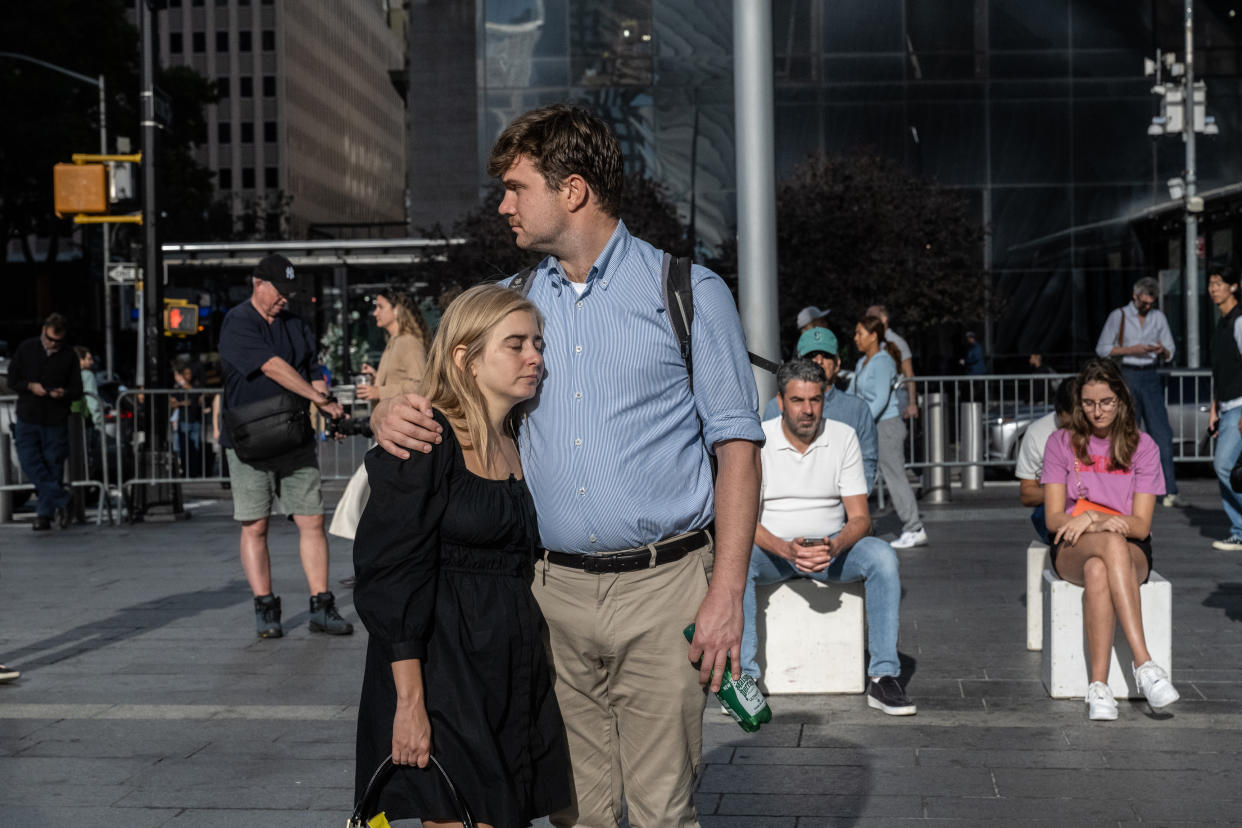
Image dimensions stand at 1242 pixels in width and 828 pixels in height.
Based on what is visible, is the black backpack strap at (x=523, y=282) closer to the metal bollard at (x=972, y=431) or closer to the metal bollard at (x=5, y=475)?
the metal bollard at (x=972, y=431)

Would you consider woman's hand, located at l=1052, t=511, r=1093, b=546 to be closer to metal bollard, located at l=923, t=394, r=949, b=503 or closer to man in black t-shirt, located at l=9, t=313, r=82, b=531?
metal bollard, located at l=923, t=394, r=949, b=503

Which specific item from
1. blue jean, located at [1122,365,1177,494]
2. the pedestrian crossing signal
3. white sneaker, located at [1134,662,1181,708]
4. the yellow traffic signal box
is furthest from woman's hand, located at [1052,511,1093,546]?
the pedestrian crossing signal

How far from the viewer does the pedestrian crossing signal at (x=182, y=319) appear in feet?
64.3

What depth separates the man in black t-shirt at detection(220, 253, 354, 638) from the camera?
24.6ft

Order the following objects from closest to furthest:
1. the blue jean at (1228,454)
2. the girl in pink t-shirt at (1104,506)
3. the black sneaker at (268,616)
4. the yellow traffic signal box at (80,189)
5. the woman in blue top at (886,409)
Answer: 1. the girl in pink t-shirt at (1104,506)
2. the black sneaker at (268,616)
3. the blue jean at (1228,454)
4. the woman in blue top at (886,409)
5. the yellow traffic signal box at (80,189)

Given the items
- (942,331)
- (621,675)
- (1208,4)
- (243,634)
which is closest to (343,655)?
(243,634)

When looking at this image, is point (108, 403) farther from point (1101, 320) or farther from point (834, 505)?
point (1101, 320)

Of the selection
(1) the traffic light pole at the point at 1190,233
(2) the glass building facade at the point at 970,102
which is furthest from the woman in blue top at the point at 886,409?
(2) the glass building facade at the point at 970,102

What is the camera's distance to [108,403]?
742 inches

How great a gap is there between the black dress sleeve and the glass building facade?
84.5ft

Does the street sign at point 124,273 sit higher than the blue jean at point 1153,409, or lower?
higher

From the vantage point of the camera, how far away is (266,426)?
7383 mm

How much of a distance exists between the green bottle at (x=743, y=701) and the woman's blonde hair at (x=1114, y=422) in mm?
3731

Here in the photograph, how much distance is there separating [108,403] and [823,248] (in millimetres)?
11883
